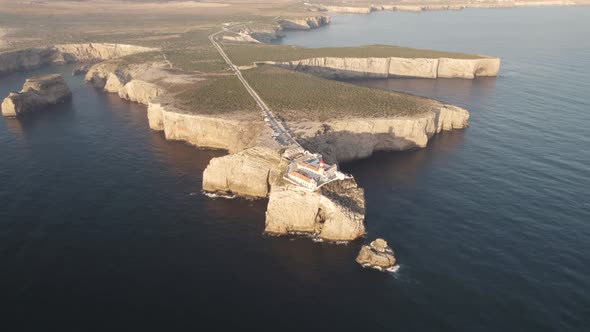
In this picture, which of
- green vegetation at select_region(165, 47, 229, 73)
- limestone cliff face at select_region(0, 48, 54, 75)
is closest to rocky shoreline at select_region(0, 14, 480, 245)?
green vegetation at select_region(165, 47, 229, 73)

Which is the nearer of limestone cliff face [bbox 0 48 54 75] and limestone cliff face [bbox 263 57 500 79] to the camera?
limestone cliff face [bbox 263 57 500 79]

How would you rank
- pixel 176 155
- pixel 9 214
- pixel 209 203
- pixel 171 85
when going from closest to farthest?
pixel 9 214 → pixel 209 203 → pixel 176 155 → pixel 171 85

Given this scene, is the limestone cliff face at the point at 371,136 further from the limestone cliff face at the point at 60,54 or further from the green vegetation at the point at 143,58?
the limestone cliff face at the point at 60,54

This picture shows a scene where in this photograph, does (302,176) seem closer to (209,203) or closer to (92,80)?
(209,203)

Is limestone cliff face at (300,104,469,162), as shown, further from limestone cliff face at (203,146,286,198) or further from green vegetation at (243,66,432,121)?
limestone cliff face at (203,146,286,198)

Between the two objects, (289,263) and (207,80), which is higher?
(207,80)

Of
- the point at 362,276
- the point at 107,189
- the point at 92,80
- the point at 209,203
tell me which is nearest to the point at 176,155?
the point at 107,189
